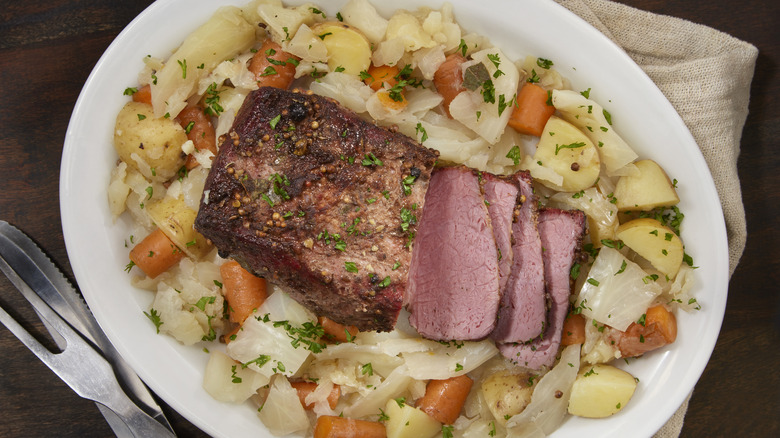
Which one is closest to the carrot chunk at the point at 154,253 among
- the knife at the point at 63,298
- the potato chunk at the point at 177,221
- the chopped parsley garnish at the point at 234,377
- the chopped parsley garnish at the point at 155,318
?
the potato chunk at the point at 177,221

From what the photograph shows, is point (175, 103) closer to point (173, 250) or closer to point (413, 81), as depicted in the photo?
point (173, 250)

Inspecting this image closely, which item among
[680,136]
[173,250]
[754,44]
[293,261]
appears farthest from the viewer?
[754,44]

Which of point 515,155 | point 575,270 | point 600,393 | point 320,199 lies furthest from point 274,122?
point 600,393

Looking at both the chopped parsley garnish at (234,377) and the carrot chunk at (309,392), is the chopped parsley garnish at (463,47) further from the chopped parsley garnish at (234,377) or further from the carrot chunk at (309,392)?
the chopped parsley garnish at (234,377)

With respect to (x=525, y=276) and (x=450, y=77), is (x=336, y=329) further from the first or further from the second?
(x=450, y=77)

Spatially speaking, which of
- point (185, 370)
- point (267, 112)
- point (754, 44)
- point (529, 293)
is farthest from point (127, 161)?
point (754, 44)

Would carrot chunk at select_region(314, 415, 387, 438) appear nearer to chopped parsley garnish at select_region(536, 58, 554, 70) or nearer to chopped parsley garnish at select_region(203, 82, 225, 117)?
chopped parsley garnish at select_region(203, 82, 225, 117)
